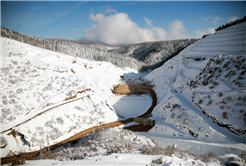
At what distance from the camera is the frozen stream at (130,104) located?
2683cm

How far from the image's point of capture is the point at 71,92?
74.1 feet

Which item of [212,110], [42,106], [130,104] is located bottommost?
[130,104]

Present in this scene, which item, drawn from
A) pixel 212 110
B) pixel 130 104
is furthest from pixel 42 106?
pixel 212 110

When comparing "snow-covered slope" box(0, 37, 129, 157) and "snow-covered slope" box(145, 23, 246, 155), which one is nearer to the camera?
"snow-covered slope" box(145, 23, 246, 155)

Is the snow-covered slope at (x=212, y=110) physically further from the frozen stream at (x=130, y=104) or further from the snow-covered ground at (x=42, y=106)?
the snow-covered ground at (x=42, y=106)

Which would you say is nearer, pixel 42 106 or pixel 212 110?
pixel 212 110

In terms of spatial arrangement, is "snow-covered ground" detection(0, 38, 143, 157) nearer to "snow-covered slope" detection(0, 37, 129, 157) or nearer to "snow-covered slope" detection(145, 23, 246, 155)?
"snow-covered slope" detection(0, 37, 129, 157)

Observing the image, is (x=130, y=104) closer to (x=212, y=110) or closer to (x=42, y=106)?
Answer: (x=212, y=110)

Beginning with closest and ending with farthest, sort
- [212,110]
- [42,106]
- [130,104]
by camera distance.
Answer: [212,110], [42,106], [130,104]

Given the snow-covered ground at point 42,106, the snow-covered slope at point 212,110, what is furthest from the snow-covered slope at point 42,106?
the snow-covered slope at point 212,110

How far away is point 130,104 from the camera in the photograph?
30.1m

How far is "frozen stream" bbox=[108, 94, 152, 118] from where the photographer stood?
88.0 ft

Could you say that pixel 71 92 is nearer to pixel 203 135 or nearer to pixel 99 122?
pixel 99 122

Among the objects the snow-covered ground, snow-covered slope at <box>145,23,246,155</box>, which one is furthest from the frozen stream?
snow-covered slope at <box>145,23,246,155</box>
